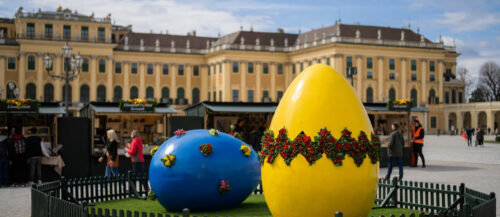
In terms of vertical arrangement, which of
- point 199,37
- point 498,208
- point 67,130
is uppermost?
point 199,37

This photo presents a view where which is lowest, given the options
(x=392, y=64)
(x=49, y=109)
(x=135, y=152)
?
(x=135, y=152)

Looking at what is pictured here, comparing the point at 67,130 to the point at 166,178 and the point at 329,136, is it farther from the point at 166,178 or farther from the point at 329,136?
the point at 329,136

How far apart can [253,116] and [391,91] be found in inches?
1983

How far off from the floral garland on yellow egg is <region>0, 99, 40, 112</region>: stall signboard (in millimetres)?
11383

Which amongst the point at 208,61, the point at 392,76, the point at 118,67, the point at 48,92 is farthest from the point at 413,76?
the point at 48,92

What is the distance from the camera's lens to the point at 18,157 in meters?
16.5

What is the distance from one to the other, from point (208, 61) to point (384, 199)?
228ft

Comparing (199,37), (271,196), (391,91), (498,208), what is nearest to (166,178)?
(271,196)

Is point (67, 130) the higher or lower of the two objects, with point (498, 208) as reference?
higher

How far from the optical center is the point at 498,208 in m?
11.5

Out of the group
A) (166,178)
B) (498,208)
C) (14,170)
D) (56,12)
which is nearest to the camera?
(166,178)

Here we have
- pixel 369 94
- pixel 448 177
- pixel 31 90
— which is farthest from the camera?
pixel 369 94

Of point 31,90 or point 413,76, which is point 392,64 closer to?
point 413,76

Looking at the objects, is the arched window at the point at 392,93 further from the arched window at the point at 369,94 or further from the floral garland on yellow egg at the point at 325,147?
the floral garland on yellow egg at the point at 325,147
